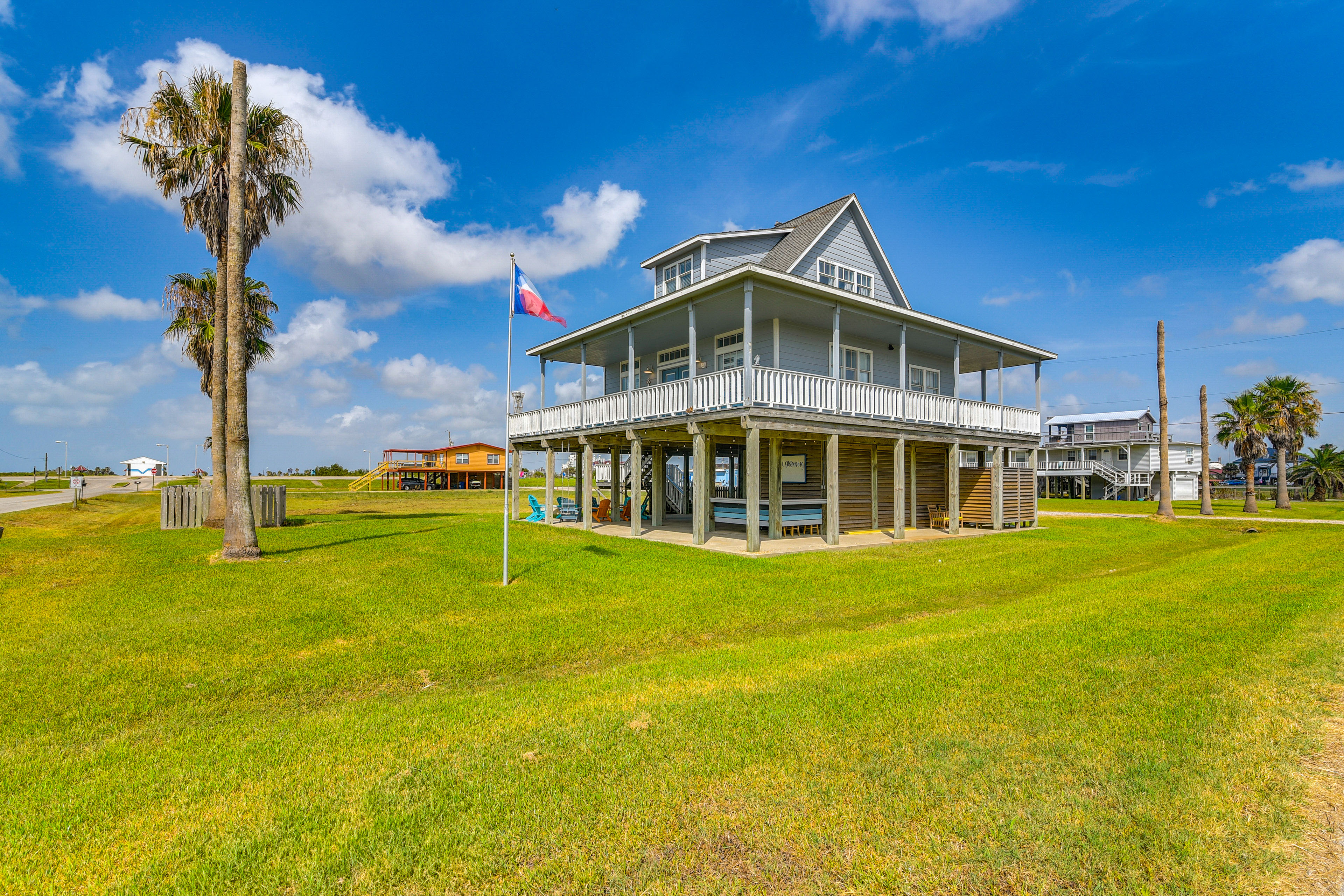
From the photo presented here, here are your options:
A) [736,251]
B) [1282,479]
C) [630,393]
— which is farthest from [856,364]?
[1282,479]

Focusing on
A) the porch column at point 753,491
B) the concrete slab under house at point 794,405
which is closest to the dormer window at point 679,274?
the concrete slab under house at point 794,405

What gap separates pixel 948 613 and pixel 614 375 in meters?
18.4

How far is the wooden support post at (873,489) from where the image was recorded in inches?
812

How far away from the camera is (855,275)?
2077 cm

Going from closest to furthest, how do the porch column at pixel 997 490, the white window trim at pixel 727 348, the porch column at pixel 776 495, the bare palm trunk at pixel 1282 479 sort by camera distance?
the porch column at pixel 776 495 → the white window trim at pixel 727 348 → the porch column at pixel 997 490 → the bare palm trunk at pixel 1282 479

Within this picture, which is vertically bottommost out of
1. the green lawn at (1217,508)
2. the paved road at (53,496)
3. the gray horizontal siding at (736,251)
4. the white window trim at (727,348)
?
the green lawn at (1217,508)

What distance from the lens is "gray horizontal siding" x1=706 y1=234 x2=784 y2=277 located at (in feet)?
65.9

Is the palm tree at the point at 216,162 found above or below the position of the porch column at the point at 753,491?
above

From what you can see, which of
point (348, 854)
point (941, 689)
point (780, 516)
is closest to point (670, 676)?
point (941, 689)

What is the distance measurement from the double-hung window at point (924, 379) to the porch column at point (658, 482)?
376 inches

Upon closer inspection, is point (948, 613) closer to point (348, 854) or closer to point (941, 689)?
point (941, 689)

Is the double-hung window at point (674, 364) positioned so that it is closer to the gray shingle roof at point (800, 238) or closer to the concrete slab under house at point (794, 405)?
the concrete slab under house at point (794, 405)

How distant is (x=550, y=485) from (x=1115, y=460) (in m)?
51.7

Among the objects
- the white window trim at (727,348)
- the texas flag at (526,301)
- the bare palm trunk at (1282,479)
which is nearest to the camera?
the texas flag at (526,301)
